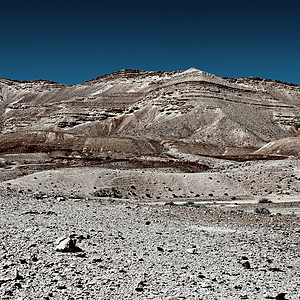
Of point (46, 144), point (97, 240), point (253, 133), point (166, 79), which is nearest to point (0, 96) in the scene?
point (166, 79)

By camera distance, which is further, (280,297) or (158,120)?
(158,120)

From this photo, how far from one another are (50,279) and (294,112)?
302 feet

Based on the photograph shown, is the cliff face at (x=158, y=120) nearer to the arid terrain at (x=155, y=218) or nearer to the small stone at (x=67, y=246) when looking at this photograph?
the arid terrain at (x=155, y=218)

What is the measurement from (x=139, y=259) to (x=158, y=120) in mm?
72962

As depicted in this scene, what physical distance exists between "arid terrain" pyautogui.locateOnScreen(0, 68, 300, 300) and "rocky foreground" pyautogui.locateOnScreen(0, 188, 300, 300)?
0.02 m

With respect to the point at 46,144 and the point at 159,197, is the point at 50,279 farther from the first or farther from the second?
the point at 46,144

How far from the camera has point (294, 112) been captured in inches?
3506

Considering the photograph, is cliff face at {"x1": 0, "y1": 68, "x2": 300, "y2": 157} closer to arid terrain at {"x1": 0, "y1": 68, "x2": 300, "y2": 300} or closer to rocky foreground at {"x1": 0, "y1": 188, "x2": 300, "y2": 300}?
arid terrain at {"x1": 0, "y1": 68, "x2": 300, "y2": 300}

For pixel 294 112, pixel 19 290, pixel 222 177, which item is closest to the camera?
pixel 19 290

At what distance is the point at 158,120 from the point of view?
3110 inches

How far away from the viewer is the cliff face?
2354 inches

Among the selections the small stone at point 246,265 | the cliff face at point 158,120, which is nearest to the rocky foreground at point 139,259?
the small stone at point 246,265

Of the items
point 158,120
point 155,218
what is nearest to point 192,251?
point 155,218

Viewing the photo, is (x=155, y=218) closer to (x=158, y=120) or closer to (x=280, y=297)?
(x=280, y=297)
